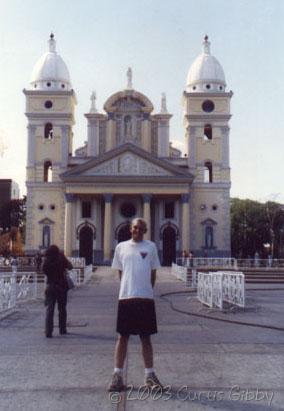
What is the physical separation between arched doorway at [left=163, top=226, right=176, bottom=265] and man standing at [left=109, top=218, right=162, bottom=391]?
4918 centimetres

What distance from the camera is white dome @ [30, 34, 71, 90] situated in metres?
59.7

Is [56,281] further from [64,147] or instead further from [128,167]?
[64,147]

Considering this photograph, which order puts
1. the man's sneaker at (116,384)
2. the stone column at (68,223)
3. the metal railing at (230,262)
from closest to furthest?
1. the man's sneaker at (116,384)
2. the metal railing at (230,262)
3. the stone column at (68,223)

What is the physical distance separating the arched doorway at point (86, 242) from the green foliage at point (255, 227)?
2961 cm

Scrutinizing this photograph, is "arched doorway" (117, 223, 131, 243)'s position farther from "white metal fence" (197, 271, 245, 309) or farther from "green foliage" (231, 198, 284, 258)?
"white metal fence" (197, 271, 245, 309)

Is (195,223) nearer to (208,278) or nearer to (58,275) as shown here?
(208,278)

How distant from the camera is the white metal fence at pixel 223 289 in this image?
1752cm

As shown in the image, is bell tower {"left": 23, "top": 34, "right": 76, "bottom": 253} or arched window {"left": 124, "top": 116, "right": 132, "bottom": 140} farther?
arched window {"left": 124, "top": 116, "right": 132, "bottom": 140}

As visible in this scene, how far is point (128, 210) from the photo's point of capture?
187 ft

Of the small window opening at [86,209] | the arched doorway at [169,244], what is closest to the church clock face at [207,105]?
the arched doorway at [169,244]

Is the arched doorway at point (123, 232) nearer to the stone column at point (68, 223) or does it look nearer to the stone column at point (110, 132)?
the stone column at point (68, 223)

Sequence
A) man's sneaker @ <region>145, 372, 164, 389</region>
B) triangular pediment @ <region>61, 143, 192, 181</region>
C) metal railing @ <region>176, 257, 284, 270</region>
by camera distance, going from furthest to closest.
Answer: triangular pediment @ <region>61, 143, 192, 181</region> < metal railing @ <region>176, 257, 284, 270</region> < man's sneaker @ <region>145, 372, 164, 389</region>

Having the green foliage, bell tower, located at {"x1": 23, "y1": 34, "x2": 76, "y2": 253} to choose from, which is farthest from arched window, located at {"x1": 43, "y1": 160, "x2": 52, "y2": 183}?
the green foliage

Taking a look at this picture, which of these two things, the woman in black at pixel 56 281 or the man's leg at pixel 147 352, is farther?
the woman in black at pixel 56 281
